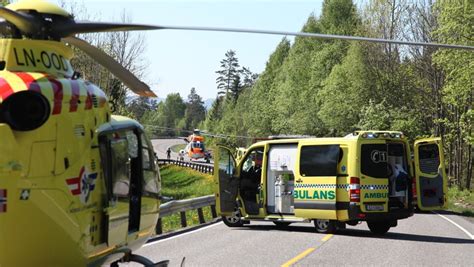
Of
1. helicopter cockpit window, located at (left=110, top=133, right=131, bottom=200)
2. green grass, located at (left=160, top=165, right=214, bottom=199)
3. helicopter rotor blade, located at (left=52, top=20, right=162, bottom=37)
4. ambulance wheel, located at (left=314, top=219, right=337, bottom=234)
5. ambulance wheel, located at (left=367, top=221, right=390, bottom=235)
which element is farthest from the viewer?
green grass, located at (left=160, top=165, right=214, bottom=199)

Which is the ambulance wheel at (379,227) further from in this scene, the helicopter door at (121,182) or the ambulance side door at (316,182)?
the helicopter door at (121,182)

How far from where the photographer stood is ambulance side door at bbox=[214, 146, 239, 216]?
662 inches

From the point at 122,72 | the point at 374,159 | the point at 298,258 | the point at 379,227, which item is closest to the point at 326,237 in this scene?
the point at 379,227

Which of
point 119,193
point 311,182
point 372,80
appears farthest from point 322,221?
point 372,80

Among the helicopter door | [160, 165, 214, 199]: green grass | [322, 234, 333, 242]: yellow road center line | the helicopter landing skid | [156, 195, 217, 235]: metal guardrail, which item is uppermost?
the helicopter door

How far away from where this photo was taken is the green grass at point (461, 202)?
997 inches

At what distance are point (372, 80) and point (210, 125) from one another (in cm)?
8329

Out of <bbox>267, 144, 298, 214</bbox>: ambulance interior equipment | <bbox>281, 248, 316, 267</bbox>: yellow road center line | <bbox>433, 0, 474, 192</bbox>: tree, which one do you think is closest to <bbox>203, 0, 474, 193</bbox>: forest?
<bbox>433, 0, 474, 192</bbox>: tree

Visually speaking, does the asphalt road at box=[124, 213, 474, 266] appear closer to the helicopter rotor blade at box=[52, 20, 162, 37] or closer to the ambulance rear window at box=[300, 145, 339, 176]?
the ambulance rear window at box=[300, 145, 339, 176]

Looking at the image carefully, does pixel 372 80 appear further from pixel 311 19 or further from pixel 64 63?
pixel 64 63

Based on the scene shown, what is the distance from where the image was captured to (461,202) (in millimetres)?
31266

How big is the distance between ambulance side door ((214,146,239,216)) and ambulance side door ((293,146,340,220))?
6.48ft

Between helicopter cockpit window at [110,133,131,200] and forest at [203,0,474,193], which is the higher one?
forest at [203,0,474,193]

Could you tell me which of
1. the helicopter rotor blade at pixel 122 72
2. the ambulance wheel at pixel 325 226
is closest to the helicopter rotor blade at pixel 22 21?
the helicopter rotor blade at pixel 122 72
